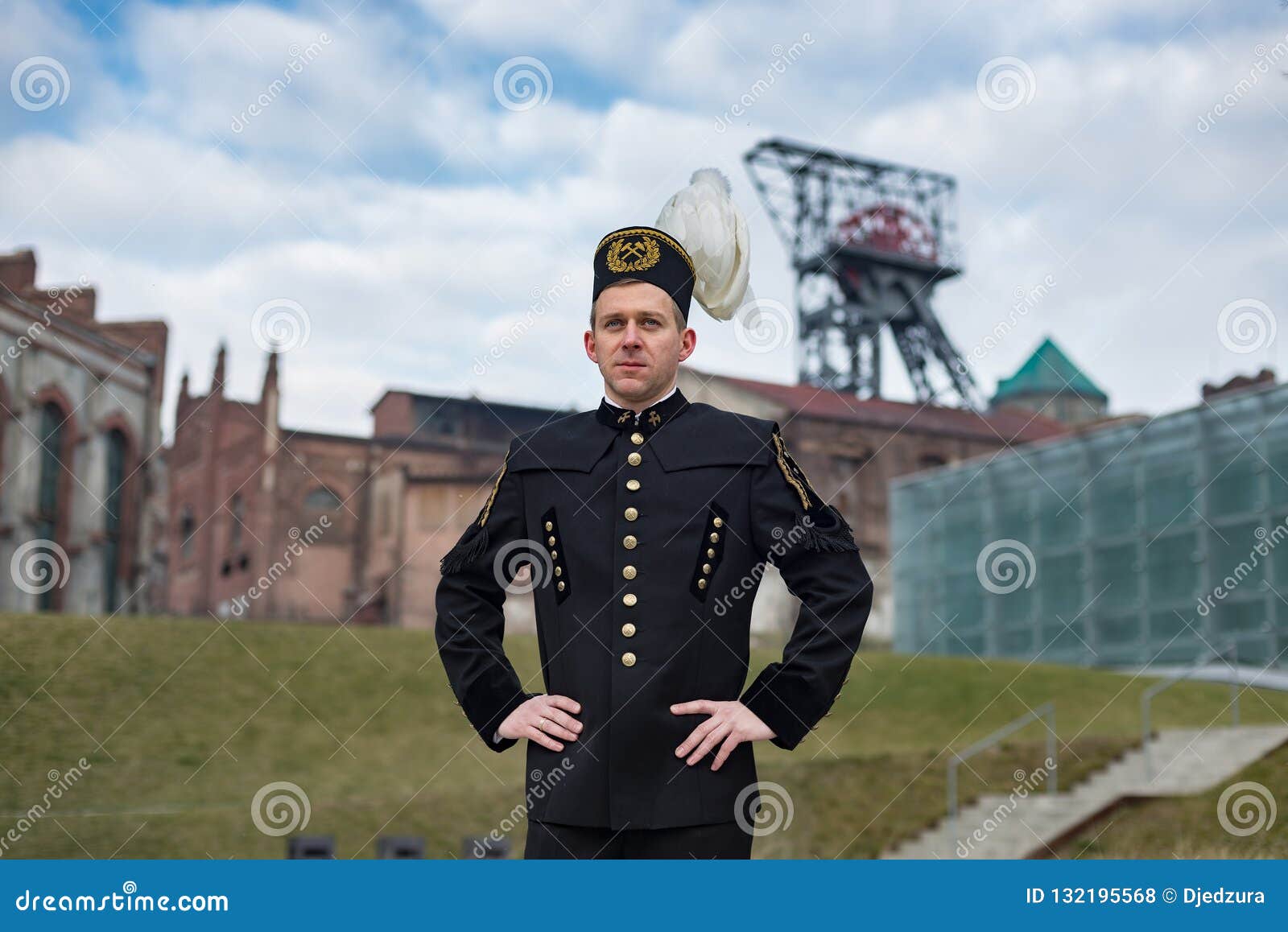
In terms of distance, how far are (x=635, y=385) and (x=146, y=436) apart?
140 ft

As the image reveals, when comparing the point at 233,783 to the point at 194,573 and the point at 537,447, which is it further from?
the point at 194,573

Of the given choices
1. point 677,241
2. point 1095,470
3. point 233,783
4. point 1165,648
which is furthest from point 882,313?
point 677,241

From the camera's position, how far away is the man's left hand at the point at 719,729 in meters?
3.90

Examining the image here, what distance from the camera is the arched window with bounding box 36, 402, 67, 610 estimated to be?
128 feet

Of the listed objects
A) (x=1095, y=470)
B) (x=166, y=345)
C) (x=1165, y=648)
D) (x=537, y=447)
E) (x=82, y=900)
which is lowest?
(x=82, y=900)

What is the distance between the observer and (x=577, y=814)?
3.92 m

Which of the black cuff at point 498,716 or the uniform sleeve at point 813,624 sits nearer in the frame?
the uniform sleeve at point 813,624

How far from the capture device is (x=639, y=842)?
3.92m

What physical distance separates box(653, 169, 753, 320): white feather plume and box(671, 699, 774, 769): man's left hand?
51.3 inches

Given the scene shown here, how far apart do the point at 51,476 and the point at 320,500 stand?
921 centimetres

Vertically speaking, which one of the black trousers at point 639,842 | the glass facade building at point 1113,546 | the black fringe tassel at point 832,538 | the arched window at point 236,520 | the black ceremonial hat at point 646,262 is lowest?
the black trousers at point 639,842

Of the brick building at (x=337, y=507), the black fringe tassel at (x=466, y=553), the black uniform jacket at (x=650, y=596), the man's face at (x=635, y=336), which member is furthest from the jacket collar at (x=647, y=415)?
the brick building at (x=337, y=507)

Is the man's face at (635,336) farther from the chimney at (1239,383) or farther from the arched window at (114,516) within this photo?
the arched window at (114,516)

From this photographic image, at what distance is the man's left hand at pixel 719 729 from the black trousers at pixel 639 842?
191 mm
